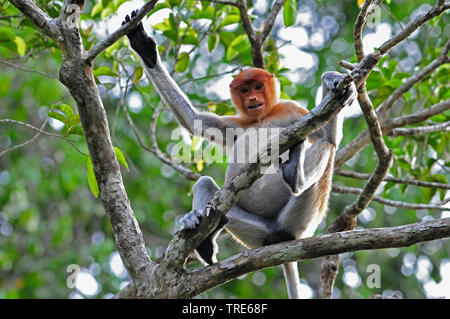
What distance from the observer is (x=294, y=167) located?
13.0 feet

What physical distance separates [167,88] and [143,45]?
498mm

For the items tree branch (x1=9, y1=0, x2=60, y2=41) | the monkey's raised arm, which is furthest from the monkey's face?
tree branch (x1=9, y1=0, x2=60, y2=41)

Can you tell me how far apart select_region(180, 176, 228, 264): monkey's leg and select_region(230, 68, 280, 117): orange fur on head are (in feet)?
3.06

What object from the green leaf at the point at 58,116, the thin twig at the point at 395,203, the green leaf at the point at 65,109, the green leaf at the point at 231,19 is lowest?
the thin twig at the point at 395,203

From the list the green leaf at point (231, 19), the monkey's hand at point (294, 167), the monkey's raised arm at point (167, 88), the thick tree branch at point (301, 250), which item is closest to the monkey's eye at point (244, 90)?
the monkey's raised arm at point (167, 88)

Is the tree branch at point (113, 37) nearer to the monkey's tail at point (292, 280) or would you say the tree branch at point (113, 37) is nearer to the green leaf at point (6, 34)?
the green leaf at point (6, 34)

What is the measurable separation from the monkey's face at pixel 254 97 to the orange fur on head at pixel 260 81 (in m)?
0.03

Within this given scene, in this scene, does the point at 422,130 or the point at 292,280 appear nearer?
the point at 292,280

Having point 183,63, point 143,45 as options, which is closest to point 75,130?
point 143,45

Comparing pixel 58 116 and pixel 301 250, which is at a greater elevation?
pixel 58 116

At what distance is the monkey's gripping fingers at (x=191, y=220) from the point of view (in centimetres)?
360

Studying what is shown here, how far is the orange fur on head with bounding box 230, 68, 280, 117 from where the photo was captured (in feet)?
15.8

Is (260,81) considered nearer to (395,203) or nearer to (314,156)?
(314,156)
